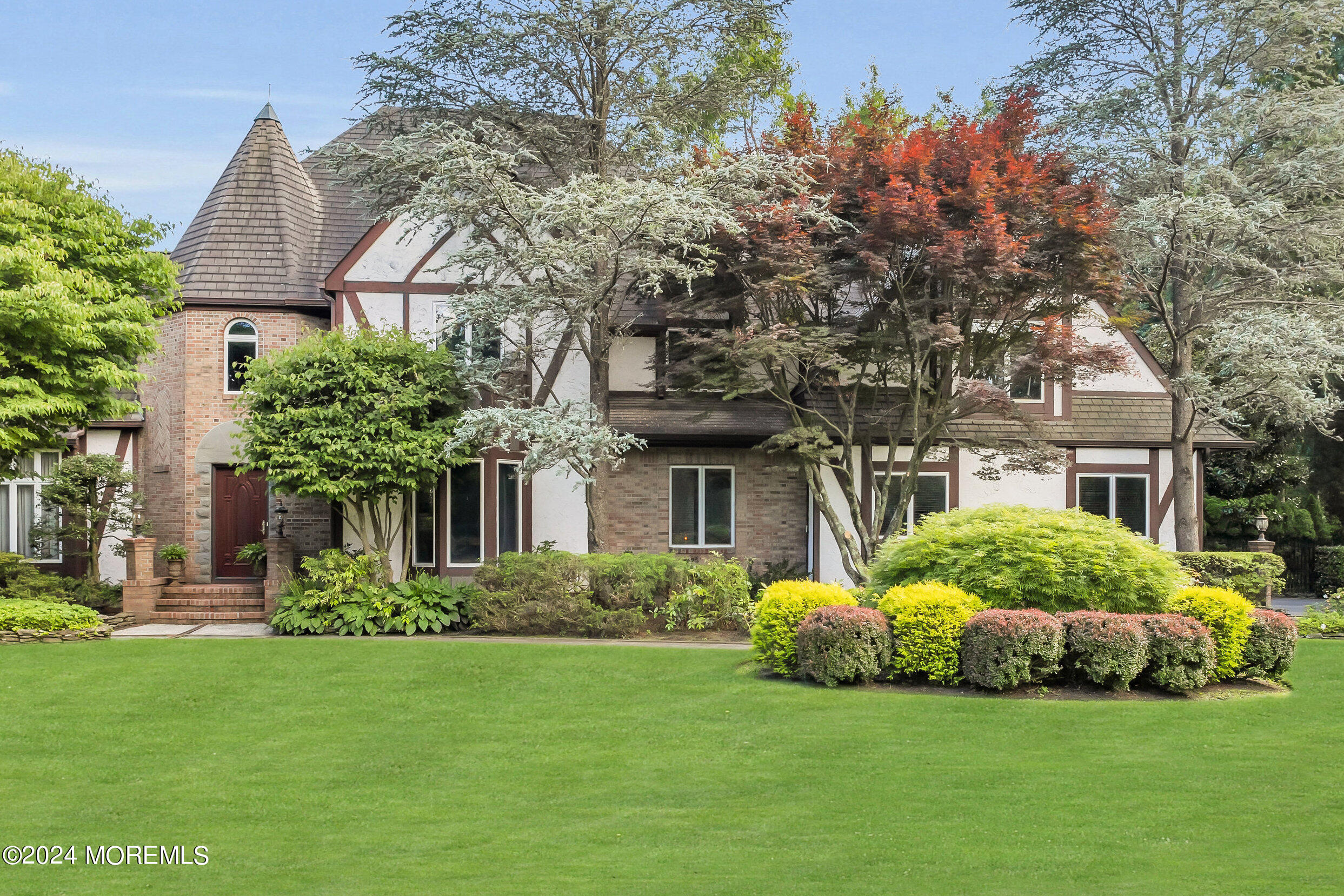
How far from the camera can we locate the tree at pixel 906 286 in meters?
15.7

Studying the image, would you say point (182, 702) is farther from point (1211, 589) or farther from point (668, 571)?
point (1211, 589)

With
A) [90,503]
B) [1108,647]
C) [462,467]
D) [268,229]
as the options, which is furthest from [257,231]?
[1108,647]

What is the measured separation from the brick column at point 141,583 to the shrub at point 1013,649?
12.3 metres

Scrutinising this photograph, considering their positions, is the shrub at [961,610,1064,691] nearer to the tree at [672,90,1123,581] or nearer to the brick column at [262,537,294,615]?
the tree at [672,90,1123,581]

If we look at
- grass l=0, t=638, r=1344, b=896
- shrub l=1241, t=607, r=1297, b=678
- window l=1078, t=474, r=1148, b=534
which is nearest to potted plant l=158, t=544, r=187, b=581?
grass l=0, t=638, r=1344, b=896

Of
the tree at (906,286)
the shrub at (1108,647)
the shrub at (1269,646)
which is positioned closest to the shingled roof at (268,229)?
the tree at (906,286)

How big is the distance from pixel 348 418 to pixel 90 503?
5601mm

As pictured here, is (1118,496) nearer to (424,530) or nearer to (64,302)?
(424,530)

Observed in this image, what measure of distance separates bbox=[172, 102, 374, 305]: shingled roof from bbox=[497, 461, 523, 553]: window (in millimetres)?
4268

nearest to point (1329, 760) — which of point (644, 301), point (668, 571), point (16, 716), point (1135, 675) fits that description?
point (1135, 675)

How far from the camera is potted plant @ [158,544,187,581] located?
58.6 feet

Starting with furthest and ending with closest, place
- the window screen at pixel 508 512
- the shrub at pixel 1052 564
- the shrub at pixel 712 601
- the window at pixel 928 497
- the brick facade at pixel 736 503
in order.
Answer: the window at pixel 928 497 → the brick facade at pixel 736 503 → the window screen at pixel 508 512 → the shrub at pixel 712 601 → the shrub at pixel 1052 564

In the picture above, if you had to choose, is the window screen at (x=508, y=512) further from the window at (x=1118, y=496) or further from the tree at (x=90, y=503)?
the window at (x=1118, y=496)

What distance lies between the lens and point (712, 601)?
595 inches
